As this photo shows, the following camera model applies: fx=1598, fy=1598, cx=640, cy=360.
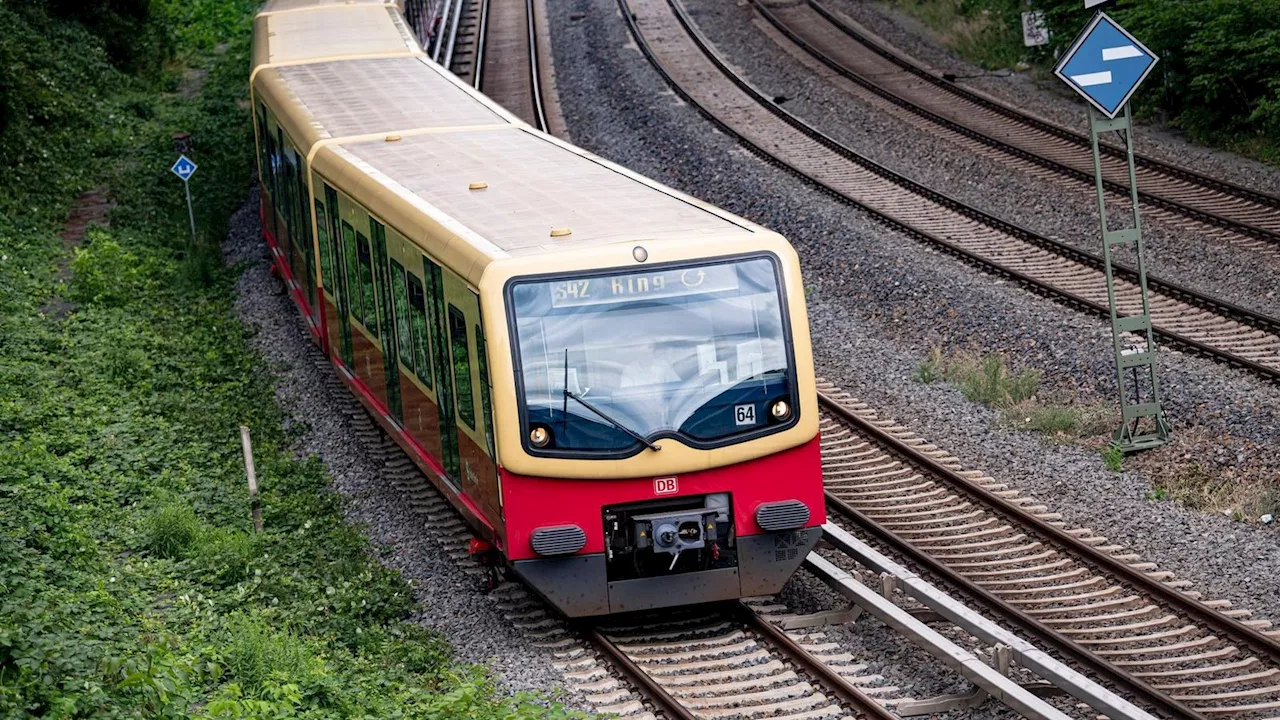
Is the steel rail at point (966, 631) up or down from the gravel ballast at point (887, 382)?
up

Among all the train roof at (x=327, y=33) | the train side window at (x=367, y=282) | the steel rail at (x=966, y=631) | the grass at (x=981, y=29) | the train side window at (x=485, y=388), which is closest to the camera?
the steel rail at (x=966, y=631)

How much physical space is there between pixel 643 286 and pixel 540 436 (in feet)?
3.73

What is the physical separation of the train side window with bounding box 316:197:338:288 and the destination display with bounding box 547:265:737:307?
19.5 ft

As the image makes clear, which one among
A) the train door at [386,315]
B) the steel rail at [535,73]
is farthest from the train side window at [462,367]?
the steel rail at [535,73]

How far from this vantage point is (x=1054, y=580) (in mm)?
10844

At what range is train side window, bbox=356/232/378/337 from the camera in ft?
43.9

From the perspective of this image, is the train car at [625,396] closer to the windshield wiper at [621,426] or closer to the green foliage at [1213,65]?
the windshield wiper at [621,426]

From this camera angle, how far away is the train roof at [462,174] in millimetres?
10531

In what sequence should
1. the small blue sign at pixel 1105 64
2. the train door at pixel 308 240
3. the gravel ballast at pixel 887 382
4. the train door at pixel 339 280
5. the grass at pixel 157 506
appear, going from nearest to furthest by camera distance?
1. the grass at pixel 157 506
2. the gravel ballast at pixel 887 382
3. the small blue sign at pixel 1105 64
4. the train door at pixel 339 280
5. the train door at pixel 308 240

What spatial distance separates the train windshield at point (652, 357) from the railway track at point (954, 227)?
6263 millimetres

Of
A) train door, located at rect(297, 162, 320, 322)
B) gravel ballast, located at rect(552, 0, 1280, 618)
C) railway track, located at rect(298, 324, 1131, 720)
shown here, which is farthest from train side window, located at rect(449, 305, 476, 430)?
train door, located at rect(297, 162, 320, 322)

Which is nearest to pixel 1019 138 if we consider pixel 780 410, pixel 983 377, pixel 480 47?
pixel 983 377

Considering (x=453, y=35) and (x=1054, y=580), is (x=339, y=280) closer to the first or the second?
(x=1054, y=580)

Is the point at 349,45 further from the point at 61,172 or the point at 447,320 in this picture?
the point at 447,320
